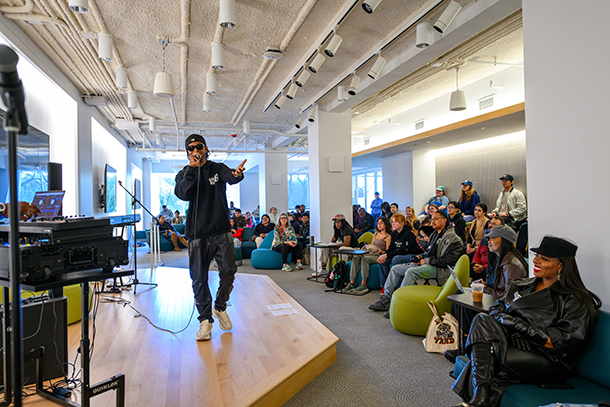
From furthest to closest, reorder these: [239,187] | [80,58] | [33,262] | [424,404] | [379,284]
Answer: [239,187] < [379,284] < [80,58] < [424,404] < [33,262]

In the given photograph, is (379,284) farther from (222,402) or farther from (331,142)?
(222,402)

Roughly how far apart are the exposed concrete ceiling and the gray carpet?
134 inches

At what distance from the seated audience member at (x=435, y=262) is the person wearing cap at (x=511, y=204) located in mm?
3519

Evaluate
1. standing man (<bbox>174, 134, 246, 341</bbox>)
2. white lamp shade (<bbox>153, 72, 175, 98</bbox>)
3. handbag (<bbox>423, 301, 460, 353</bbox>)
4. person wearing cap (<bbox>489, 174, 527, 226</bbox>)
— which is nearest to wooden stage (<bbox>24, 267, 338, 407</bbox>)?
standing man (<bbox>174, 134, 246, 341</bbox>)

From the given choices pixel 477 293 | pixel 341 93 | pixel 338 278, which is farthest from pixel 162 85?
pixel 477 293

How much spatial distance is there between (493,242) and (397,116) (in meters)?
8.20

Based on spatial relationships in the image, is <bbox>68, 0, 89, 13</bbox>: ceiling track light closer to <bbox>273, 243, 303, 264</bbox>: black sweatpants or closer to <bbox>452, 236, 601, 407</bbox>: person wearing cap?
<bbox>452, 236, 601, 407</bbox>: person wearing cap

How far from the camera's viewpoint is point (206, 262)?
351 cm

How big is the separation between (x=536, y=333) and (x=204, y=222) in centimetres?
260

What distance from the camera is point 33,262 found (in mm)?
1971

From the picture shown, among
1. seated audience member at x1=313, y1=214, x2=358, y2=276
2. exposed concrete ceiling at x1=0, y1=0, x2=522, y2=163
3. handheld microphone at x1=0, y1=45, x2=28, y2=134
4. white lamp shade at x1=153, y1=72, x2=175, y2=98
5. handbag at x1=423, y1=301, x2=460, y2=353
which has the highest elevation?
exposed concrete ceiling at x1=0, y1=0, x2=522, y2=163

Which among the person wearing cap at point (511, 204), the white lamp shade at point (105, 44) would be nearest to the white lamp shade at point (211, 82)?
the white lamp shade at point (105, 44)

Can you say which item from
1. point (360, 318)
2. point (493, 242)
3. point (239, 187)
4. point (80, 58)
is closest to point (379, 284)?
point (360, 318)

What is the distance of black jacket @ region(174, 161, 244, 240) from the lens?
3.45 meters
